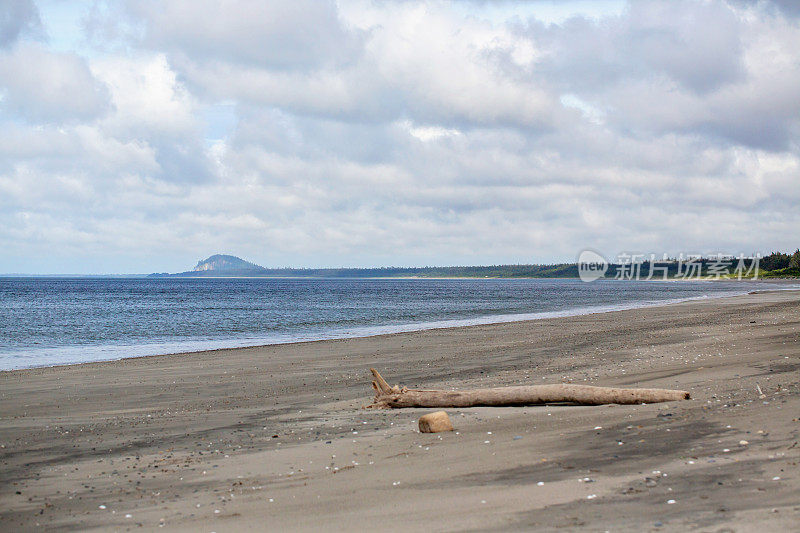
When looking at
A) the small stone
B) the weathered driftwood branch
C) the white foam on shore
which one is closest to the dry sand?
the small stone

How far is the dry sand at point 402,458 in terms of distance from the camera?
659cm

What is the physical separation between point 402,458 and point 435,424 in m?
1.44

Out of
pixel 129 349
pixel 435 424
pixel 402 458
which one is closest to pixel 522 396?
pixel 435 424

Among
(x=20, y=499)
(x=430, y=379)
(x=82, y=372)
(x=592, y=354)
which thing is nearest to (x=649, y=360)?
(x=592, y=354)

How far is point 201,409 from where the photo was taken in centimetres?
1455

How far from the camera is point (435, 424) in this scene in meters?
10.3

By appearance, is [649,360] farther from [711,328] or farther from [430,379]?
[711,328]

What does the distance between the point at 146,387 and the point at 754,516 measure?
16114mm

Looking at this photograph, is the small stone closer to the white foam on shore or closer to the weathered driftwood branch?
the weathered driftwood branch

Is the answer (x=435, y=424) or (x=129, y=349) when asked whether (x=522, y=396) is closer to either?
(x=435, y=424)

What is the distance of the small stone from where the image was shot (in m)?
10.3

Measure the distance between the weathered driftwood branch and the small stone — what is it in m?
2.21

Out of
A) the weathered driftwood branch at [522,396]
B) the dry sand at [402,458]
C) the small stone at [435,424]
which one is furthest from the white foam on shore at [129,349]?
the small stone at [435,424]

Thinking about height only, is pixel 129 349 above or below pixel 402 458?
below
